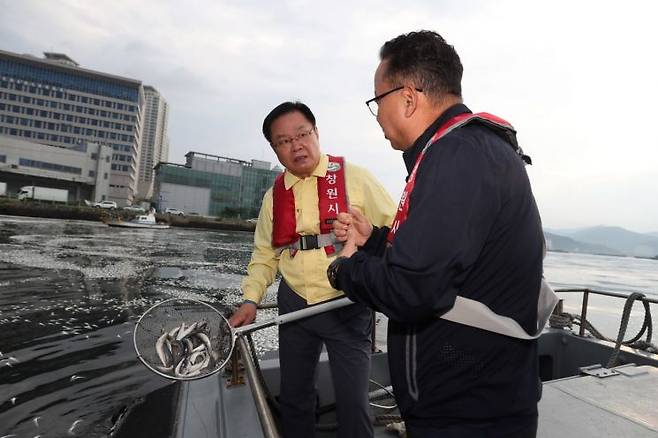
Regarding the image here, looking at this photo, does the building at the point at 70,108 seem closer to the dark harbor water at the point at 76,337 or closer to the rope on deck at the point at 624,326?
the dark harbor water at the point at 76,337

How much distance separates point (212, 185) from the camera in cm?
11256

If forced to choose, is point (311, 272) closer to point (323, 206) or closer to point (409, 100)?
point (323, 206)

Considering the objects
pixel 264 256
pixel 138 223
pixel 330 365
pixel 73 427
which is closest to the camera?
pixel 330 365

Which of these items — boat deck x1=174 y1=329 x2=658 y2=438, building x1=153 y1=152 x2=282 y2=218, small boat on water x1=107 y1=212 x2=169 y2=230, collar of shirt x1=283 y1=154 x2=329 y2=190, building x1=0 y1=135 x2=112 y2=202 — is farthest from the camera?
building x1=153 y1=152 x2=282 y2=218

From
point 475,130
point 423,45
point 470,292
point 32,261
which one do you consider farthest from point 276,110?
point 32,261

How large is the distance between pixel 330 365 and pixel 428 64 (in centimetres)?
210

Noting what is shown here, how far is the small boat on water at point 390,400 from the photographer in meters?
2.49

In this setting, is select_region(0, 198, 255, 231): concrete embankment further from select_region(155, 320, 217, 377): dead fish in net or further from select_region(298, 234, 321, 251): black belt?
select_region(298, 234, 321, 251): black belt

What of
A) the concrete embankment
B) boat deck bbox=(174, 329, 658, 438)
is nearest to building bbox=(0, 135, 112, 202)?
the concrete embankment

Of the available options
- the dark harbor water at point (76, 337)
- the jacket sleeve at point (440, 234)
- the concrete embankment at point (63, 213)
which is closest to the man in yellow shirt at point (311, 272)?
the jacket sleeve at point (440, 234)

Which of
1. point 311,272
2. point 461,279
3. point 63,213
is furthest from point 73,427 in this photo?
point 63,213

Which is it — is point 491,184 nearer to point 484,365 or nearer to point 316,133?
point 484,365

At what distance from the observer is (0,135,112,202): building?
8638 cm

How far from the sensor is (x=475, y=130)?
1.32 metres
